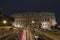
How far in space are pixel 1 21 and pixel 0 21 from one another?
0.54m

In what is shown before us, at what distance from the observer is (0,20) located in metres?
94.0

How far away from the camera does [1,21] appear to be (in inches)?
3610

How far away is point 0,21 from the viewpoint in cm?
9188

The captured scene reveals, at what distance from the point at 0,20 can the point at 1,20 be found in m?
0.55

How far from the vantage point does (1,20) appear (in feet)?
308

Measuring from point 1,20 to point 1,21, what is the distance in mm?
2199

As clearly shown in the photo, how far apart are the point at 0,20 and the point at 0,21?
2.20 metres
